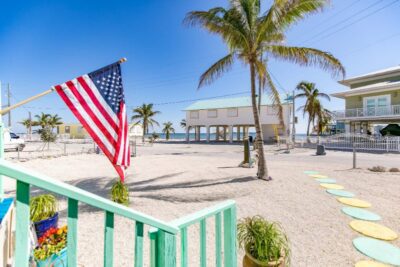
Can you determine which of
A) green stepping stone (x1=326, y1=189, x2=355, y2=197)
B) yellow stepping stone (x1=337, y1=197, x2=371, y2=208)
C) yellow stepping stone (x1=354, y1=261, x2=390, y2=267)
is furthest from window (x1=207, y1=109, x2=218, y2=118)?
yellow stepping stone (x1=354, y1=261, x2=390, y2=267)

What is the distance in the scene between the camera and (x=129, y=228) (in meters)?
4.59

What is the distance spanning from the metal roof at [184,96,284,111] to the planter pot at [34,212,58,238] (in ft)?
99.5

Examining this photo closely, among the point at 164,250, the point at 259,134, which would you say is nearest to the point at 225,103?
the point at 259,134

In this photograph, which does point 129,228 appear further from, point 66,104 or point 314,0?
point 314,0

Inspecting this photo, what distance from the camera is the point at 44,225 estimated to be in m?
3.49

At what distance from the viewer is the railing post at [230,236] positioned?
7.73ft

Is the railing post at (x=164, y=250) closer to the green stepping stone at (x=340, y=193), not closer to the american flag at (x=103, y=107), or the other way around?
the american flag at (x=103, y=107)

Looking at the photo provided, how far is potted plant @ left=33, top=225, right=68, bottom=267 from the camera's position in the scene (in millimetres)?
2471

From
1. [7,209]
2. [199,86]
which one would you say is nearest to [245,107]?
[199,86]

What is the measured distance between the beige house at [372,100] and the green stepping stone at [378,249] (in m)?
23.9

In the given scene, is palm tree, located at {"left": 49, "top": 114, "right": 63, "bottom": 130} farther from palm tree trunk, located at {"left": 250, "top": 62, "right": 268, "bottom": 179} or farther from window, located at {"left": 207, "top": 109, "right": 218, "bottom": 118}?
palm tree trunk, located at {"left": 250, "top": 62, "right": 268, "bottom": 179}

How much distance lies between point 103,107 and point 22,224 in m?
3.28

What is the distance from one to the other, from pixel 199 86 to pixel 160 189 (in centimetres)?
514

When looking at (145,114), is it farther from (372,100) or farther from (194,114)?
(372,100)
